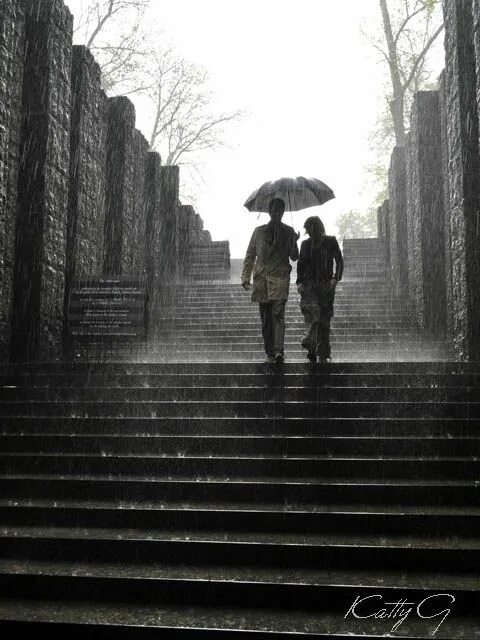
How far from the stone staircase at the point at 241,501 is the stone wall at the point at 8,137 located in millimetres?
1541

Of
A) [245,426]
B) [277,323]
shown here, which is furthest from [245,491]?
[277,323]

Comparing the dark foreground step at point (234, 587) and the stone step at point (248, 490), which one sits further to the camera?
the stone step at point (248, 490)

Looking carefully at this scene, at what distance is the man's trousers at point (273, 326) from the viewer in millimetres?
7188

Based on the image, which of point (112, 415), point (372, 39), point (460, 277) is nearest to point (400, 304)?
point (460, 277)

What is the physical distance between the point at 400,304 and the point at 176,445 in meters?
8.29

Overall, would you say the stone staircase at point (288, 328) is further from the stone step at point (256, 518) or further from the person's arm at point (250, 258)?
the stone step at point (256, 518)

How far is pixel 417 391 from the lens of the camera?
19.7 feet

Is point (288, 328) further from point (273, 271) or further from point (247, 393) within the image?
point (247, 393)

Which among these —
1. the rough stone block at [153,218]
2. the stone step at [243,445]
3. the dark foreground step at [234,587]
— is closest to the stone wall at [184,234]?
the rough stone block at [153,218]

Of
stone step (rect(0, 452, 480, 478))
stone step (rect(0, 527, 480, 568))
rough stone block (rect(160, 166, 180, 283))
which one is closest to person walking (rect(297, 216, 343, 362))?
stone step (rect(0, 452, 480, 478))

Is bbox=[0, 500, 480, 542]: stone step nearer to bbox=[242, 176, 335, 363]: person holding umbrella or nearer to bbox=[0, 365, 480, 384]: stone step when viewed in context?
bbox=[0, 365, 480, 384]: stone step

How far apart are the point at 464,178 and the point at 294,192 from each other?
7.66 feet

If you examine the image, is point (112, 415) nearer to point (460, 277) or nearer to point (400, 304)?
point (460, 277)

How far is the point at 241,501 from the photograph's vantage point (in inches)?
180
